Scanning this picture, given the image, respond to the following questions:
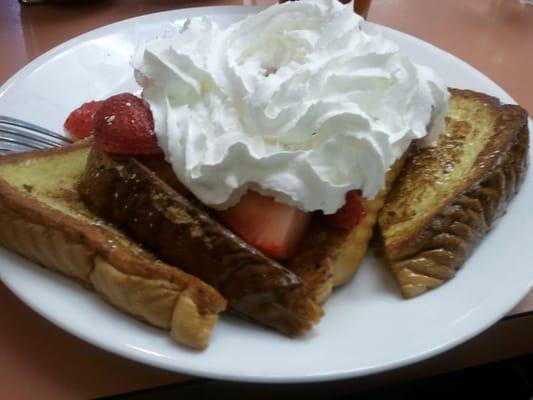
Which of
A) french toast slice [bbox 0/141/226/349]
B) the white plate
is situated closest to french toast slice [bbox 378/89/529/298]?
the white plate

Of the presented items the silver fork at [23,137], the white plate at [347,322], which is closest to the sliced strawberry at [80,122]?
the silver fork at [23,137]

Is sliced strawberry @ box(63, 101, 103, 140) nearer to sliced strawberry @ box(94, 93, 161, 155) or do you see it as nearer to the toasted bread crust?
sliced strawberry @ box(94, 93, 161, 155)

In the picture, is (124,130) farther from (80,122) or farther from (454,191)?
(454,191)

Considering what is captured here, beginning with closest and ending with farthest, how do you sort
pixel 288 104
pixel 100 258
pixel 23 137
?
pixel 100 258, pixel 288 104, pixel 23 137

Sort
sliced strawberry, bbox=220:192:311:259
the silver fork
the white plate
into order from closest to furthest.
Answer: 1. the white plate
2. sliced strawberry, bbox=220:192:311:259
3. the silver fork

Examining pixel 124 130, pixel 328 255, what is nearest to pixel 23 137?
pixel 124 130

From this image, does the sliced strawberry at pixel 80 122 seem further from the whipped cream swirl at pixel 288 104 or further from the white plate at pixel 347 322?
the white plate at pixel 347 322

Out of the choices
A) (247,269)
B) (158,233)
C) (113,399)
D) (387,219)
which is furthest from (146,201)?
(387,219)
